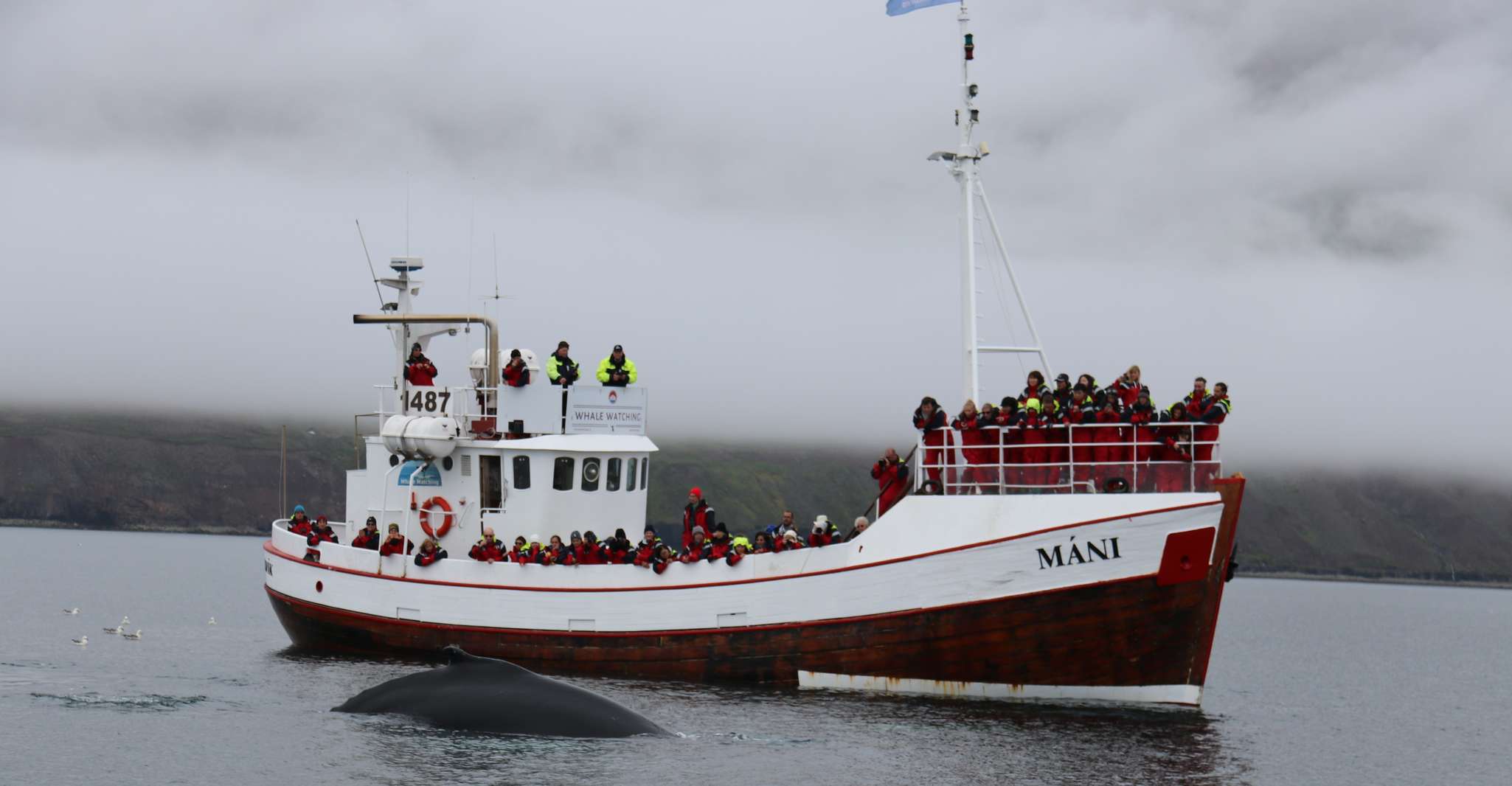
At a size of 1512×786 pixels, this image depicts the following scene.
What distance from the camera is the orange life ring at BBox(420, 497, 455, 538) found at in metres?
37.5

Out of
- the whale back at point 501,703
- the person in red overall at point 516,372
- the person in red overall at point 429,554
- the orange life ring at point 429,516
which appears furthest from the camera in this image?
the orange life ring at point 429,516

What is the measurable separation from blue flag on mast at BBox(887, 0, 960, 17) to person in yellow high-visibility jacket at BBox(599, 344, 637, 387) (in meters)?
10.6

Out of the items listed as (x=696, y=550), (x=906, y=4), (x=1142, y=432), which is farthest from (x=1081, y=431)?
(x=906, y=4)

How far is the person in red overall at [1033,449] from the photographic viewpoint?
97.0 feet

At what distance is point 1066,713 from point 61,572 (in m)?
92.0

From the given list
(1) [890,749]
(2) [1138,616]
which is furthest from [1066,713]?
(1) [890,749]

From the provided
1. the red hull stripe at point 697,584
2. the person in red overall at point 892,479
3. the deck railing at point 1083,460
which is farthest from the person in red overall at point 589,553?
the deck railing at point 1083,460

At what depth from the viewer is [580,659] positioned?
110ft

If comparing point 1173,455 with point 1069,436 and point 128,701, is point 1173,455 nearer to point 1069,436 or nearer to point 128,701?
point 1069,436

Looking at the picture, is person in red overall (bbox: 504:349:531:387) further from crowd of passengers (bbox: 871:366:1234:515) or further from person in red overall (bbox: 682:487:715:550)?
crowd of passengers (bbox: 871:366:1234:515)

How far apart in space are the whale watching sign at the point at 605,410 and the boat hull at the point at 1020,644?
22.1ft

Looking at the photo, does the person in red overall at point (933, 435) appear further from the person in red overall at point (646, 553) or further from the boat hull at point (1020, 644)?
the person in red overall at point (646, 553)

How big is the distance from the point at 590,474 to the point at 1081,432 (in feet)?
41.2

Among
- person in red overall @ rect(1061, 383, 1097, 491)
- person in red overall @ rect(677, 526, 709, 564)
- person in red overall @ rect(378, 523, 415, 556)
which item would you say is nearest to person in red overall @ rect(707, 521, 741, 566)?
person in red overall @ rect(677, 526, 709, 564)
